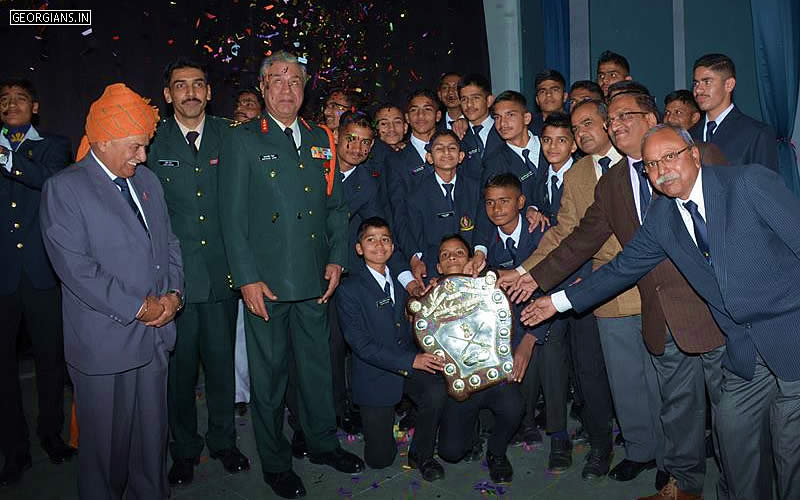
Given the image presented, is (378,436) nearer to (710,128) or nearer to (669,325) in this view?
(669,325)

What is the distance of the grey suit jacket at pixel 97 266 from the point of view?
8.15ft

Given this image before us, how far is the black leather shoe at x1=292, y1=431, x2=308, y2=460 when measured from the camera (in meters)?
3.62

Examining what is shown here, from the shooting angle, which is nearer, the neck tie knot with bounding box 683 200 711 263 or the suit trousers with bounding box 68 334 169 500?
the neck tie knot with bounding box 683 200 711 263

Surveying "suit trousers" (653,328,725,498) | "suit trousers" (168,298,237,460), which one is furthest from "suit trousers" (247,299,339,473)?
"suit trousers" (653,328,725,498)

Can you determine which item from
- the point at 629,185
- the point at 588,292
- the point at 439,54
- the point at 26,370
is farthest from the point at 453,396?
the point at 439,54

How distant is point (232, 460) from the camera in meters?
3.46

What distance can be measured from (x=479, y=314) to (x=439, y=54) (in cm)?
495

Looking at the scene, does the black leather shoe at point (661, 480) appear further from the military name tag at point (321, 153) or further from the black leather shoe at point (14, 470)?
the black leather shoe at point (14, 470)

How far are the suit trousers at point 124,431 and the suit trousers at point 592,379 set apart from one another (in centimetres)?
205

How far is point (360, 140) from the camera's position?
3879mm

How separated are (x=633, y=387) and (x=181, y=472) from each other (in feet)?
7.54

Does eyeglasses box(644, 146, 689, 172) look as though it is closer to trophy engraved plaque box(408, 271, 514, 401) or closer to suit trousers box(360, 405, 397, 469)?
trophy engraved plaque box(408, 271, 514, 401)

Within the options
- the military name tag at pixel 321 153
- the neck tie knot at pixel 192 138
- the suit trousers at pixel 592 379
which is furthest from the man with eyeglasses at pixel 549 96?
the neck tie knot at pixel 192 138

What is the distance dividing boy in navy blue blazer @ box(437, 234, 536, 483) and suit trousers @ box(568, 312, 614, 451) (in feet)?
0.87
